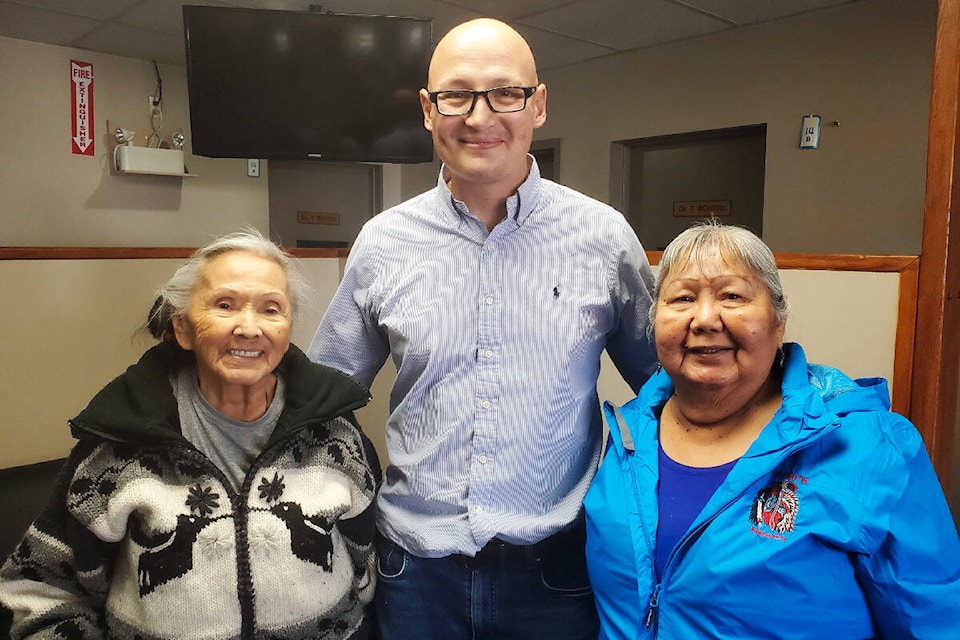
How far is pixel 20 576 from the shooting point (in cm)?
120

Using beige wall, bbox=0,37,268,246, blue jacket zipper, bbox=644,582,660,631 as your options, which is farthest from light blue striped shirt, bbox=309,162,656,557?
beige wall, bbox=0,37,268,246

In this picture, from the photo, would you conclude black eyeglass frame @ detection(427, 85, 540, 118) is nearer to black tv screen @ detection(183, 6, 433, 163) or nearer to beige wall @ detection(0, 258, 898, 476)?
beige wall @ detection(0, 258, 898, 476)

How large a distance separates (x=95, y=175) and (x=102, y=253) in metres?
2.17

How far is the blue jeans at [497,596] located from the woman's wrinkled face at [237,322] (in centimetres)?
46

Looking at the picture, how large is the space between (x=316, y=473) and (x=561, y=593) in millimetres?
511

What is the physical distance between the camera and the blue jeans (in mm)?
1329

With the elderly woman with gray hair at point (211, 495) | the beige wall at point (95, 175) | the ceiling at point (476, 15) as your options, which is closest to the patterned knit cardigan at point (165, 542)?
Answer: the elderly woman with gray hair at point (211, 495)

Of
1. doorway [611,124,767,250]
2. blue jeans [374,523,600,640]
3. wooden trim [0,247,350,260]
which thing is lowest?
blue jeans [374,523,600,640]

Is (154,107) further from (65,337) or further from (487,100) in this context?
(487,100)

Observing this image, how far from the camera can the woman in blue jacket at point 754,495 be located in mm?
1024

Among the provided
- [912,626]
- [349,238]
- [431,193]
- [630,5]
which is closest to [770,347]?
[912,626]

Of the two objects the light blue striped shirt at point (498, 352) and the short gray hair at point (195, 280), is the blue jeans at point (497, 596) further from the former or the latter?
the short gray hair at point (195, 280)

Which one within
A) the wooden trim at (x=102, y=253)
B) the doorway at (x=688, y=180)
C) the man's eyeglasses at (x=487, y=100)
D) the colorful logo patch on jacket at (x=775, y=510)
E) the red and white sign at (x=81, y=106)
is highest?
the red and white sign at (x=81, y=106)

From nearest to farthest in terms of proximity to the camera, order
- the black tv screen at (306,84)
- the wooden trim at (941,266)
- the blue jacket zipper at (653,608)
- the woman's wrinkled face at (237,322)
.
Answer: the blue jacket zipper at (653,608), the woman's wrinkled face at (237,322), the wooden trim at (941,266), the black tv screen at (306,84)
